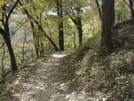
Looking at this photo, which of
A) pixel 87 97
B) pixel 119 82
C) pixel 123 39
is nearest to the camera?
pixel 119 82

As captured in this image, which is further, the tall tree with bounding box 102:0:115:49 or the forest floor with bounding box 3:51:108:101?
the tall tree with bounding box 102:0:115:49

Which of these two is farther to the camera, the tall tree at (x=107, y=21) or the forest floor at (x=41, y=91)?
the tall tree at (x=107, y=21)

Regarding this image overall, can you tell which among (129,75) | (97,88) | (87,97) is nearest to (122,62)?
(129,75)

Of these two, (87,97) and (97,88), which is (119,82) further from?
(87,97)

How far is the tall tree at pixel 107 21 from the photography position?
5.93 m

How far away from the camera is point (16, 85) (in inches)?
226

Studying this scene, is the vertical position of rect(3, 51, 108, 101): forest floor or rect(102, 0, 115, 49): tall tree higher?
rect(102, 0, 115, 49): tall tree

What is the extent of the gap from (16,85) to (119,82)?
4.83m

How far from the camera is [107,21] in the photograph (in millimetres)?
6059

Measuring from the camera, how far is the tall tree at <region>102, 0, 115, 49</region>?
19.5ft

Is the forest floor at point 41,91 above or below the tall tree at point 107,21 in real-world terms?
below

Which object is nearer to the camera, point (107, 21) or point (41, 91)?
point (41, 91)

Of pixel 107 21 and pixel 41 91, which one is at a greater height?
pixel 107 21

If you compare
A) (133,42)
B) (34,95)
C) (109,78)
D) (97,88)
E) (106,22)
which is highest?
(106,22)
